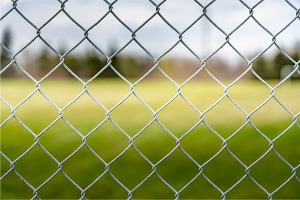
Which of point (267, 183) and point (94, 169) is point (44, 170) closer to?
point (94, 169)

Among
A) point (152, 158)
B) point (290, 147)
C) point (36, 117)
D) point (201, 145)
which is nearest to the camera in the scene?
point (152, 158)

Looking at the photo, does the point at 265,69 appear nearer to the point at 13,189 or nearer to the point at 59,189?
the point at 59,189

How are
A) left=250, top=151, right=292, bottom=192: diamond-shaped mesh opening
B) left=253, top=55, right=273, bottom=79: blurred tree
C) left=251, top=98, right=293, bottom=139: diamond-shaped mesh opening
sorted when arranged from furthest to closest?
left=253, top=55, right=273, bottom=79: blurred tree < left=251, top=98, right=293, bottom=139: diamond-shaped mesh opening < left=250, top=151, right=292, bottom=192: diamond-shaped mesh opening

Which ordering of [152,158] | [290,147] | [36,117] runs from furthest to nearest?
[36,117] < [290,147] < [152,158]

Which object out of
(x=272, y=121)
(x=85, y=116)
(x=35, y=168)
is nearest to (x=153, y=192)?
(x=35, y=168)

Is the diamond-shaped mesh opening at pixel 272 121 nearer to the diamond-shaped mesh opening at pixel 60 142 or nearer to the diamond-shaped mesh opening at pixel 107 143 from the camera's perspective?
the diamond-shaped mesh opening at pixel 107 143

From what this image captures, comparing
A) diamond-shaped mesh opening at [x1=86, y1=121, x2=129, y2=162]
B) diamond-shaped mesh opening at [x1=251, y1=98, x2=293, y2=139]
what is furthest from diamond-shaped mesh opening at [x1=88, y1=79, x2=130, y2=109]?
diamond-shaped mesh opening at [x1=86, y1=121, x2=129, y2=162]

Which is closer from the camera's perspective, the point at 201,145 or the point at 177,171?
the point at 177,171

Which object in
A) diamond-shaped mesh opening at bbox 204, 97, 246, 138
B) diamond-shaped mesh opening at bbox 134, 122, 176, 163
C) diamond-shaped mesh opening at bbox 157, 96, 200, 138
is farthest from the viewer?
diamond-shaped mesh opening at bbox 157, 96, 200, 138

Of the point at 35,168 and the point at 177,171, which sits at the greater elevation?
the point at 35,168

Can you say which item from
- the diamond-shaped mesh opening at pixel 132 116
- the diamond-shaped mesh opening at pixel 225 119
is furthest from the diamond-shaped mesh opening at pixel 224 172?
the diamond-shaped mesh opening at pixel 132 116

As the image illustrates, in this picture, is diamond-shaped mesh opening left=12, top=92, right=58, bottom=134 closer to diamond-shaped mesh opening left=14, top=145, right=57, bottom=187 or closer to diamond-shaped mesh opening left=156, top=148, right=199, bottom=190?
diamond-shaped mesh opening left=14, top=145, right=57, bottom=187

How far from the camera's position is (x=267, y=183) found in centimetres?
437

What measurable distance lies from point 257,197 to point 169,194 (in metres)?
0.66
